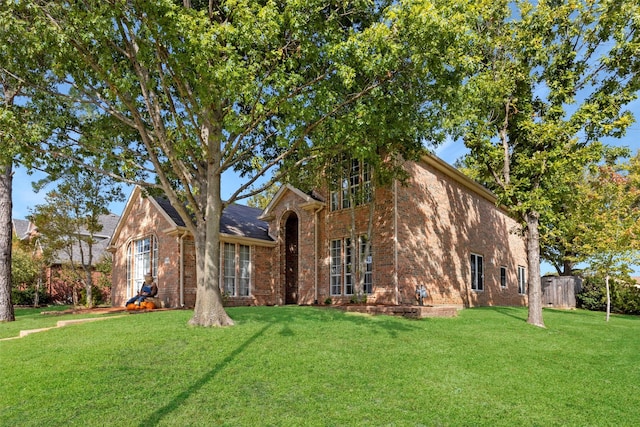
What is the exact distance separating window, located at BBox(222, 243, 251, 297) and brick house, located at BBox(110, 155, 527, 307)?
44 mm

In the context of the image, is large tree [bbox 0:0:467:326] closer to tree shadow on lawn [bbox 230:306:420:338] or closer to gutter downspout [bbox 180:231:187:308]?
tree shadow on lawn [bbox 230:306:420:338]

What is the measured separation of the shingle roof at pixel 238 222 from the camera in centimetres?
1810

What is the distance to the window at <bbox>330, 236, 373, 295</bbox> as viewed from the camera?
1552 cm

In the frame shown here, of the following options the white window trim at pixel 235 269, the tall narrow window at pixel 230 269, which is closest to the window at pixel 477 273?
the white window trim at pixel 235 269

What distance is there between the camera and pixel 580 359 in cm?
819

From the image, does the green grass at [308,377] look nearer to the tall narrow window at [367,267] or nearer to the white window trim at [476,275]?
the tall narrow window at [367,267]

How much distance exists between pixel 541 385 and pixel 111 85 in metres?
10.0

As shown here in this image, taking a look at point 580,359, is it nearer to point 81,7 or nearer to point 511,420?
point 511,420

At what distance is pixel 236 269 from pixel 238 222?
2838mm

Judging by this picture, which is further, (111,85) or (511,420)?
(111,85)

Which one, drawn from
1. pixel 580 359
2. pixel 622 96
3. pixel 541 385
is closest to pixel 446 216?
pixel 622 96

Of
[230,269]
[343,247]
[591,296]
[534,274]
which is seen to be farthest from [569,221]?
[230,269]

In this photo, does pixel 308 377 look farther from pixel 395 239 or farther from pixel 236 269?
pixel 236 269

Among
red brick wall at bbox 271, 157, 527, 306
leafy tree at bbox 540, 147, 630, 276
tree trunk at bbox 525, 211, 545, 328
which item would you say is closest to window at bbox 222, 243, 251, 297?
red brick wall at bbox 271, 157, 527, 306
